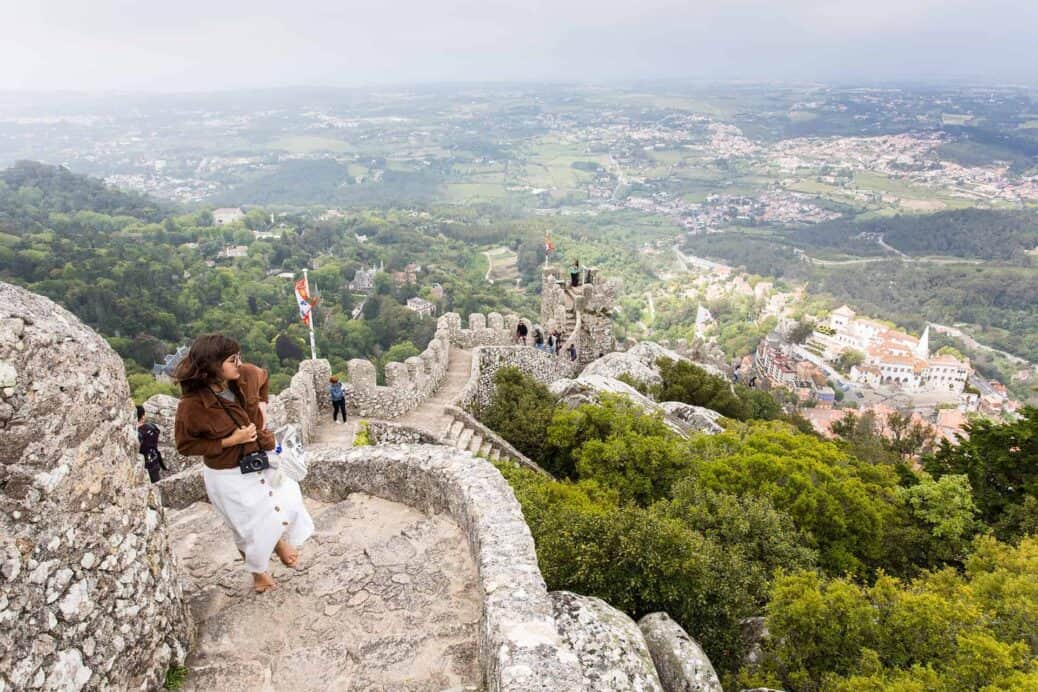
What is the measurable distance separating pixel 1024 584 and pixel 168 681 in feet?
34.8

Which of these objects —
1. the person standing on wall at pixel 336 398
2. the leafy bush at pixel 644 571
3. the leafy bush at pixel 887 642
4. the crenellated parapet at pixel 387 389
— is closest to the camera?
the leafy bush at pixel 644 571

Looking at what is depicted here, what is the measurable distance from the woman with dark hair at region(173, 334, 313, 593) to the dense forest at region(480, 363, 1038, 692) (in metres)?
2.65

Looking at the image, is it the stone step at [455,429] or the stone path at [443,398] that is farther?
the stone path at [443,398]

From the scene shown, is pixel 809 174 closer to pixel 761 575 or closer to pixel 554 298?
pixel 554 298

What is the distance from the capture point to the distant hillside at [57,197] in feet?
198

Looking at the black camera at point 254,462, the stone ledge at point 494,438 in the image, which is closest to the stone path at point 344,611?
the black camera at point 254,462

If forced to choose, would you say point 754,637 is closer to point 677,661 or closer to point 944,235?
point 677,661

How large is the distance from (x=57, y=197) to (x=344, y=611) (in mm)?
79722

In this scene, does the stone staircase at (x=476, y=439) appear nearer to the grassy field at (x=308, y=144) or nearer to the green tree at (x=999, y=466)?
the green tree at (x=999, y=466)

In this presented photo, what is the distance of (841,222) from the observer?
11812 centimetres

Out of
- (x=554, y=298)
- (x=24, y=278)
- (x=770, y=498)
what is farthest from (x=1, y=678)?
(x=24, y=278)

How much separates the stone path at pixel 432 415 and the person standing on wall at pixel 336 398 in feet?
0.80

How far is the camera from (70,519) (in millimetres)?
3113

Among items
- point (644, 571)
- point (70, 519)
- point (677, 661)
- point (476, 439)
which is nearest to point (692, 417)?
point (476, 439)
